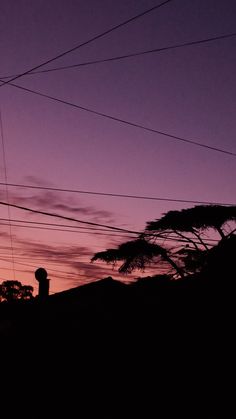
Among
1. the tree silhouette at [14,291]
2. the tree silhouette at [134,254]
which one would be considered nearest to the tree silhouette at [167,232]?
the tree silhouette at [134,254]

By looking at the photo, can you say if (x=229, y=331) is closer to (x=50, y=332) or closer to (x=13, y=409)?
(x=50, y=332)

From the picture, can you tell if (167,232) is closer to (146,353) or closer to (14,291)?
(146,353)

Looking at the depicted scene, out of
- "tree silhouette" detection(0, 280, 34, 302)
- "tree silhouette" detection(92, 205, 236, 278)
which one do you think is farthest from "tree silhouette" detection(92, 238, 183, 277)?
"tree silhouette" detection(0, 280, 34, 302)

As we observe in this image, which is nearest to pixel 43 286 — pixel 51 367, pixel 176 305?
pixel 51 367

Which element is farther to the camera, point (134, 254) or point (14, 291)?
point (14, 291)

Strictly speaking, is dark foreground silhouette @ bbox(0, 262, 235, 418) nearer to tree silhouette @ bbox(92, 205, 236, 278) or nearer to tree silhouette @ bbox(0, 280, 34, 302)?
tree silhouette @ bbox(92, 205, 236, 278)

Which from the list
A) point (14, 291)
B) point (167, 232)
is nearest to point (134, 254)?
point (167, 232)

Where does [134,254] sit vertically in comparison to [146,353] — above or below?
above

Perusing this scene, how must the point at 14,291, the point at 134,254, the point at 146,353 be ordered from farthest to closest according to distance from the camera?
the point at 14,291
the point at 134,254
the point at 146,353

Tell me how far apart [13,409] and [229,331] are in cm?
A: 618

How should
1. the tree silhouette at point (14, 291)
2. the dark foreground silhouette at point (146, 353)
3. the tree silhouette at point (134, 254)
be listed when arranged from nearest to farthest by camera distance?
the dark foreground silhouette at point (146, 353)
the tree silhouette at point (134, 254)
the tree silhouette at point (14, 291)

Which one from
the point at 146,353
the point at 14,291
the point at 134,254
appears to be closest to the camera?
the point at 146,353

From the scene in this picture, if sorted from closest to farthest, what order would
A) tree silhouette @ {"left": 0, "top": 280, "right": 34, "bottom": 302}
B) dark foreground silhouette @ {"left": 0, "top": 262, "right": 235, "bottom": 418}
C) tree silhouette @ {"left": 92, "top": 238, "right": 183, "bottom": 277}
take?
dark foreground silhouette @ {"left": 0, "top": 262, "right": 235, "bottom": 418} → tree silhouette @ {"left": 92, "top": 238, "right": 183, "bottom": 277} → tree silhouette @ {"left": 0, "top": 280, "right": 34, "bottom": 302}

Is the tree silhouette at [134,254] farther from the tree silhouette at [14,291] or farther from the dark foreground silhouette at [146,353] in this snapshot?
the tree silhouette at [14,291]
